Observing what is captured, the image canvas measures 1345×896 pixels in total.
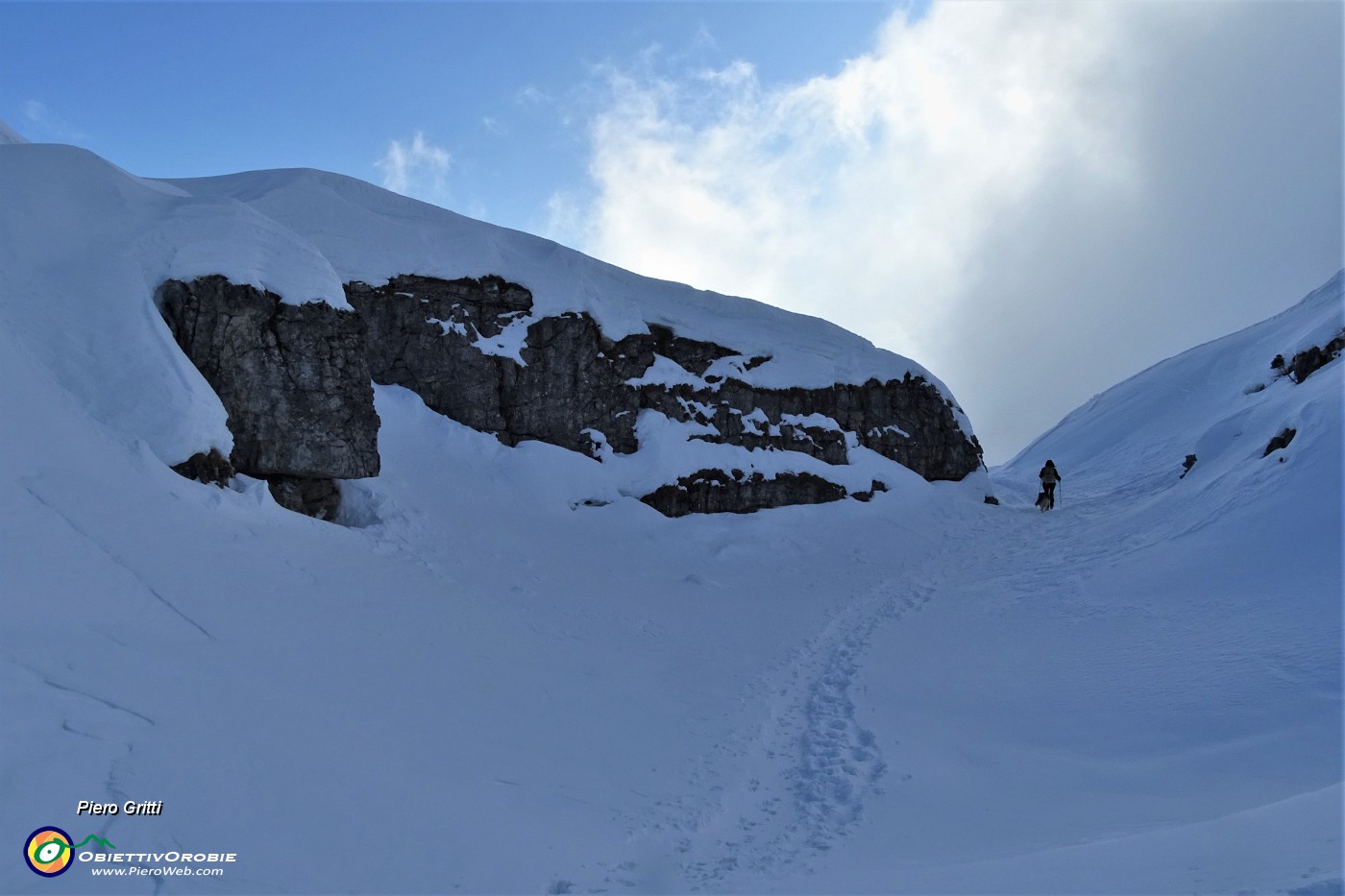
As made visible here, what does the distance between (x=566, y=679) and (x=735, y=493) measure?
12.5m

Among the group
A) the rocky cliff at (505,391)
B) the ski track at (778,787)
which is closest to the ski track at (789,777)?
the ski track at (778,787)

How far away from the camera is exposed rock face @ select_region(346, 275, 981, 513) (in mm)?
20359

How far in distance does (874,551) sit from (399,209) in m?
15.6

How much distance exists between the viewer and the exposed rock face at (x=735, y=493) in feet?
69.6

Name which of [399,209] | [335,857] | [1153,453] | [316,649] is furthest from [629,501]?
[1153,453]

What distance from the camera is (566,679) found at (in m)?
10.0

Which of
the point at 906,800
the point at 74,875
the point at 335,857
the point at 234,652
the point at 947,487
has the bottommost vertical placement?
the point at 74,875

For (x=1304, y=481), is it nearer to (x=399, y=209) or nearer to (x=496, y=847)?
(x=496, y=847)

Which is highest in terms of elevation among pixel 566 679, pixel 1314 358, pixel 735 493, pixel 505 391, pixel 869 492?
pixel 1314 358

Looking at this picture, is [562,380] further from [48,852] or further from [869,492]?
[48,852]

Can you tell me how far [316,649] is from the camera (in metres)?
8.27

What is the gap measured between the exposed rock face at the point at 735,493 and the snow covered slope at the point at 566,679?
373 centimetres

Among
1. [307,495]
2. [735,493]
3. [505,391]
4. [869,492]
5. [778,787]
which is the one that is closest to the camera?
[778,787]

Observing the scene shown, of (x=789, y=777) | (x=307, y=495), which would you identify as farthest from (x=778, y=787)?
(x=307, y=495)
